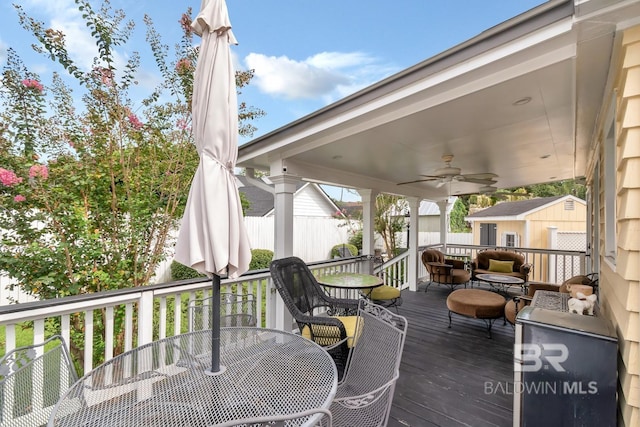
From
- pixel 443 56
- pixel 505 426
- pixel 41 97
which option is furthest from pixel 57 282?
pixel 505 426

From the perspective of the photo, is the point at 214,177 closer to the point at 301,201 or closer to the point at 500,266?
the point at 500,266

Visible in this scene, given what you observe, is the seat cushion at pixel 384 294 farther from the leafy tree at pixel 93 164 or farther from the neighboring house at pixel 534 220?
the neighboring house at pixel 534 220

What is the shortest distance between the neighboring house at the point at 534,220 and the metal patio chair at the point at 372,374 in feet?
40.6

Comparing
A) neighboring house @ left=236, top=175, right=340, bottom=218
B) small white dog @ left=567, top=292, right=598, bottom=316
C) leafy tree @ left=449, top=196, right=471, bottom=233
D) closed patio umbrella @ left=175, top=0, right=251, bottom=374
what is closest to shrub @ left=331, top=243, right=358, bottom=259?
neighboring house @ left=236, top=175, right=340, bottom=218

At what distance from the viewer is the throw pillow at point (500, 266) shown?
22.9ft

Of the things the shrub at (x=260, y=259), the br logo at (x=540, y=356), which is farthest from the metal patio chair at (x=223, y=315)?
the shrub at (x=260, y=259)

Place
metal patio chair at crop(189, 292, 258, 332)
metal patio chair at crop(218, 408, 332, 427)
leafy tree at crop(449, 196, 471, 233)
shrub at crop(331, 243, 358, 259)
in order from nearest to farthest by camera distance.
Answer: metal patio chair at crop(218, 408, 332, 427) → metal patio chair at crop(189, 292, 258, 332) → shrub at crop(331, 243, 358, 259) → leafy tree at crop(449, 196, 471, 233)

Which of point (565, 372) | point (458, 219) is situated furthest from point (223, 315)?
point (458, 219)

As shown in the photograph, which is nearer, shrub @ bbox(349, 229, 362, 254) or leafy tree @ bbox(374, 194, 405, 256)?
leafy tree @ bbox(374, 194, 405, 256)

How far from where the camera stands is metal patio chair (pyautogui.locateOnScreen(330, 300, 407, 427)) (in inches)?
64.1

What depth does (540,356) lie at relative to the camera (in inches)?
77.7

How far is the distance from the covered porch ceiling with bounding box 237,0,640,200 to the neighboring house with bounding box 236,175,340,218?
26.8 ft

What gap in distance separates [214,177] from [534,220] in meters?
13.9

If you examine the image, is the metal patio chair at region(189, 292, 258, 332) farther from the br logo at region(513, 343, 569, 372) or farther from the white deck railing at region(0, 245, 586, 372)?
the br logo at region(513, 343, 569, 372)
